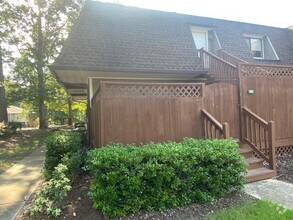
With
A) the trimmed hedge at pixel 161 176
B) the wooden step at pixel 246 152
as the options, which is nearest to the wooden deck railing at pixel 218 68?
the wooden step at pixel 246 152

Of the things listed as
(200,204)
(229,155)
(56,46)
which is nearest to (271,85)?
(229,155)

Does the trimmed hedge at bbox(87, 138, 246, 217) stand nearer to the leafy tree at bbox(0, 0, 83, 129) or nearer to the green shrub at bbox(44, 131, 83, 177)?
→ the green shrub at bbox(44, 131, 83, 177)

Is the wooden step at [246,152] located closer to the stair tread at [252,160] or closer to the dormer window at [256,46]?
the stair tread at [252,160]

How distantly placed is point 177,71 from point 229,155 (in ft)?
15.8

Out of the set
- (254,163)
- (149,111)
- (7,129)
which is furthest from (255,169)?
(7,129)

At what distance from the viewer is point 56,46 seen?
19.8 meters

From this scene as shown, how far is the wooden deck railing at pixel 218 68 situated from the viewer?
287 inches

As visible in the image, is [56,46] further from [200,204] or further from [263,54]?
[200,204]

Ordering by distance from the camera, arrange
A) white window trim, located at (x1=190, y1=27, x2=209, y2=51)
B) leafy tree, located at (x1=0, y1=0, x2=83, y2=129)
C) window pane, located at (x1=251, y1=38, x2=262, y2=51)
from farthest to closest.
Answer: leafy tree, located at (x1=0, y1=0, x2=83, y2=129) < window pane, located at (x1=251, y1=38, x2=262, y2=51) < white window trim, located at (x1=190, y1=27, x2=209, y2=51)

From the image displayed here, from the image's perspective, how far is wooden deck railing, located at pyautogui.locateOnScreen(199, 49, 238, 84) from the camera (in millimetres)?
7277

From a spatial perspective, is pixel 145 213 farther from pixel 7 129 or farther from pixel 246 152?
pixel 7 129

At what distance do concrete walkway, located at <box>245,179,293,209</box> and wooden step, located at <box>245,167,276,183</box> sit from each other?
101 mm

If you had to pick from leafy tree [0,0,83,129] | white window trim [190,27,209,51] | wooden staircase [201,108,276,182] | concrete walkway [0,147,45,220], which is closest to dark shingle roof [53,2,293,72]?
white window trim [190,27,209,51]

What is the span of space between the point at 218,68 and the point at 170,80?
6.68 feet
